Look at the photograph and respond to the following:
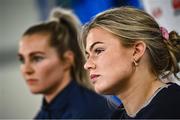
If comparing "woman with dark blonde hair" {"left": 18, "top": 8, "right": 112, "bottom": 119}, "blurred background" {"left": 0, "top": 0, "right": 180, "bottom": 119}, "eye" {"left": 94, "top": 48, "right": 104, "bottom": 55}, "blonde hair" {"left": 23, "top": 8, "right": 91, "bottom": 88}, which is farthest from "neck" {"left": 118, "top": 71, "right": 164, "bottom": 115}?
"blurred background" {"left": 0, "top": 0, "right": 180, "bottom": 119}

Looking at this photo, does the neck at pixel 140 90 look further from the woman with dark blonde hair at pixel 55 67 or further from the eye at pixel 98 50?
the woman with dark blonde hair at pixel 55 67

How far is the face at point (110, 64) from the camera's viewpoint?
108 centimetres

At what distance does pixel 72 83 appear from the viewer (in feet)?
5.77

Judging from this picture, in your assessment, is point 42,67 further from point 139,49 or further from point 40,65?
point 139,49

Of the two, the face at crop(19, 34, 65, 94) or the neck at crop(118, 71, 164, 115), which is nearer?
the neck at crop(118, 71, 164, 115)

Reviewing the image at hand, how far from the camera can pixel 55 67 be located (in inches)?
70.4

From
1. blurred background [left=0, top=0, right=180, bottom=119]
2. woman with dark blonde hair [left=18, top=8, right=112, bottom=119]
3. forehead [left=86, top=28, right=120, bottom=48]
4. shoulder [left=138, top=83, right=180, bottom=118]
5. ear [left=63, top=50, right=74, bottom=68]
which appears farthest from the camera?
blurred background [left=0, top=0, right=180, bottom=119]

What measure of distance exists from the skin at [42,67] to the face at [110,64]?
687 mm

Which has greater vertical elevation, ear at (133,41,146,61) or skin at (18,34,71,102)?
ear at (133,41,146,61)

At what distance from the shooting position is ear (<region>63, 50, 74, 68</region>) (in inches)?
71.6

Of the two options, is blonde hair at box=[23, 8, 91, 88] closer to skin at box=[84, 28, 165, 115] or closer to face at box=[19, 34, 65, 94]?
face at box=[19, 34, 65, 94]

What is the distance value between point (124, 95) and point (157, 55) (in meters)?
0.15

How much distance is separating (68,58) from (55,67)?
0.26ft

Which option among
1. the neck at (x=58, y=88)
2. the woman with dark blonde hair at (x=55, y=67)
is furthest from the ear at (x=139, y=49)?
the neck at (x=58, y=88)
